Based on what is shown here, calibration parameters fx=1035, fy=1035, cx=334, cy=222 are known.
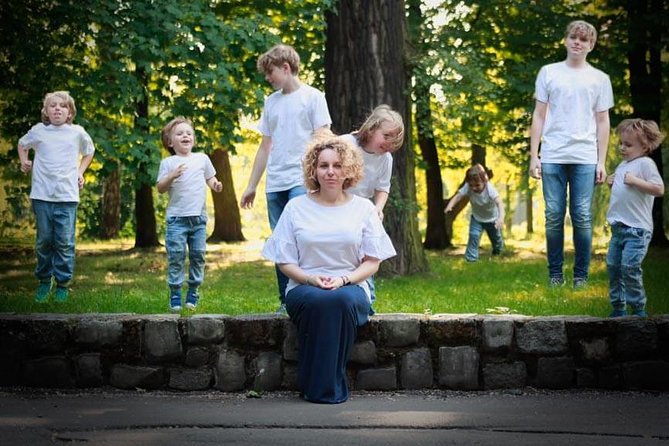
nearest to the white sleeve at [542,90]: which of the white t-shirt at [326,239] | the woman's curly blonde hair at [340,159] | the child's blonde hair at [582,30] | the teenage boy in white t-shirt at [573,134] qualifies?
the teenage boy in white t-shirt at [573,134]

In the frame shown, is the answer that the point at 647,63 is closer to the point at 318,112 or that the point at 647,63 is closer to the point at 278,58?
the point at 318,112

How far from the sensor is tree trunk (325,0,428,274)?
12.5m

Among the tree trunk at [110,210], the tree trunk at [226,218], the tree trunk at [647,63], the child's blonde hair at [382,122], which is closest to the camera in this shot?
the child's blonde hair at [382,122]

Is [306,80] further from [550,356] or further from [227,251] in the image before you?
[550,356]

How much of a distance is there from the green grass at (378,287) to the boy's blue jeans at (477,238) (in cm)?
23

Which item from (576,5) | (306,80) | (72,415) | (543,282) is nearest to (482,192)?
(306,80)

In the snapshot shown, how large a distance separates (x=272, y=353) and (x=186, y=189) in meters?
2.75

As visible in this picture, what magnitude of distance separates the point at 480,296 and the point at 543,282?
145cm

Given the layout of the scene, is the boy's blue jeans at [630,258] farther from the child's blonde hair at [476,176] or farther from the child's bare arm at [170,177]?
the child's blonde hair at [476,176]

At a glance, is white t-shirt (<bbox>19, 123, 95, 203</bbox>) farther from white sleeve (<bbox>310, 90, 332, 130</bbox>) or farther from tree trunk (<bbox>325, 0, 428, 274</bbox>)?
tree trunk (<bbox>325, 0, 428, 274</bbox>)

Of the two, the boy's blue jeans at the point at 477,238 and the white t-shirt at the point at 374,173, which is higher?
the white t-shirt at the point at 374,173

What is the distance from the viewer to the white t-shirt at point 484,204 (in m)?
18.0

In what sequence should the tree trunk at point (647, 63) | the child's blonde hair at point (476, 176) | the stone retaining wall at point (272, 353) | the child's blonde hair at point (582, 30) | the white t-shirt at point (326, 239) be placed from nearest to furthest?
the white t-shirt at point (326, 239), the stone retaining wall at point (272, 353), the child's blonde hair at point (582, 30), the child's blonde hair at point (476, 176), the tree trunk at point (647, 63)

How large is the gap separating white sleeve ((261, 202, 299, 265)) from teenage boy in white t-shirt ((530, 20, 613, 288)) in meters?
3.42
